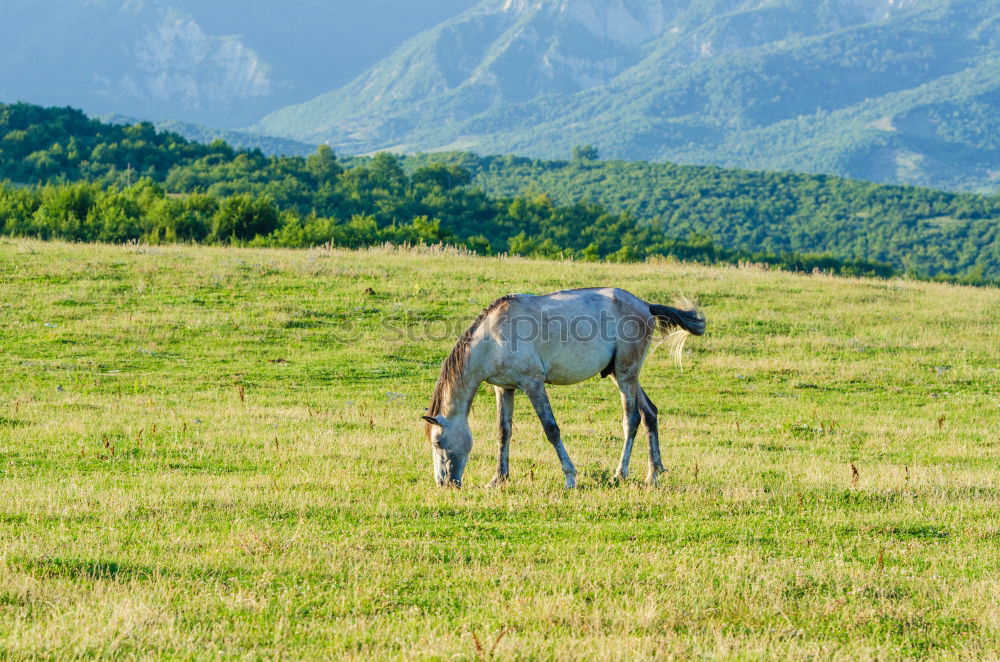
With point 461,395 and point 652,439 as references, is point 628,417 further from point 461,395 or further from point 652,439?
point 461,395

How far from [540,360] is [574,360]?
0.47m

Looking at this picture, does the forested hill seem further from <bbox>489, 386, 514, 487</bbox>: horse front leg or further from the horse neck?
the horse neck

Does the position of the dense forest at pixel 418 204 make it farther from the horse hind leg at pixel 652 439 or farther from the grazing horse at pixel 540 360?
the grazing horse at pixel 540 360

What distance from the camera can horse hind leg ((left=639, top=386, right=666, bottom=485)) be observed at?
12391 millimetres

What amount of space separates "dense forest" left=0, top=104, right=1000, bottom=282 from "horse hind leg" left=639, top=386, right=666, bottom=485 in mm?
32924

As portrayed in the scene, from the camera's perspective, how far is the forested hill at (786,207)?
126562 mm

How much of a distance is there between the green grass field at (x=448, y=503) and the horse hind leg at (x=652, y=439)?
23cm

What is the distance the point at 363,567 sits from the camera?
8.23 metres

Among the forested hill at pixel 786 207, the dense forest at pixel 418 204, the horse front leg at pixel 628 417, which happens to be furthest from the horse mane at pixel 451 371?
the forested hill at pixel 786 207

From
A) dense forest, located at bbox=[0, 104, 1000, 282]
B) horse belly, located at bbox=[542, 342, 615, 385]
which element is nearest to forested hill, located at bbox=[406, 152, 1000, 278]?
dense forest, located at bbox=[0, 104, 1000, 282]

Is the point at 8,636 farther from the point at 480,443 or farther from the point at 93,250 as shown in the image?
the point at 93,250

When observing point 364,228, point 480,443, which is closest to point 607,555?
point 480,443

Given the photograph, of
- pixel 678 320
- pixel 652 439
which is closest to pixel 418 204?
pixel 678 320

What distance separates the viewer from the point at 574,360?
1224 cm
